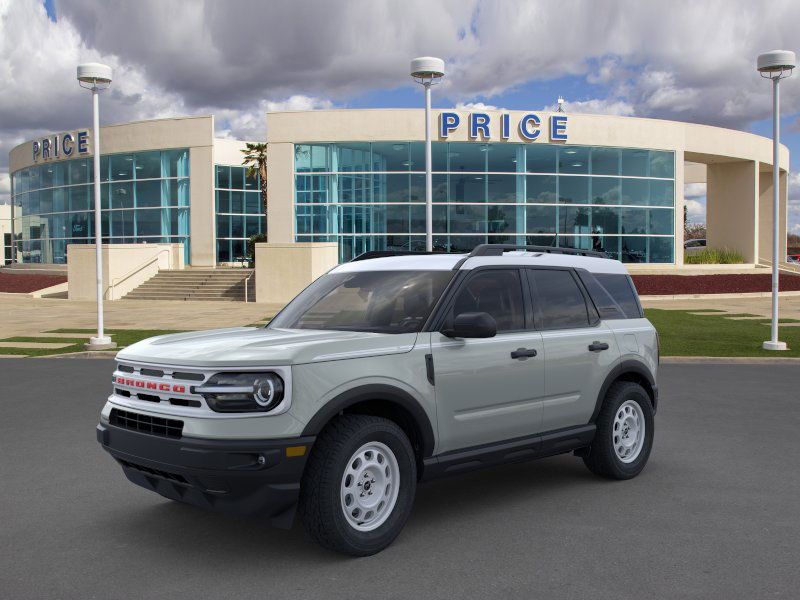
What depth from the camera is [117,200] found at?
49.4 metres

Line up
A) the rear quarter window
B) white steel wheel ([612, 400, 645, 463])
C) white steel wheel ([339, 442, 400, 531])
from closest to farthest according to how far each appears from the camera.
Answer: white steel wheel ([339, 442, 400, 531])
white steel wheel ([612, 400, 645, 463])
the rear quarter window

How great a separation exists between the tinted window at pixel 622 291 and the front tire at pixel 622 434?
0.67 m

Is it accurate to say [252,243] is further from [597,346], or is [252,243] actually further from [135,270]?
[597,346]

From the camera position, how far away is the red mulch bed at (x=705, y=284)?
119ft

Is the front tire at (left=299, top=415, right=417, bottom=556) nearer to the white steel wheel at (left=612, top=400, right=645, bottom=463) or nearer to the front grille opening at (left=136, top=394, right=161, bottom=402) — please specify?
the front grille opening at (left=136, top=394, right=161, bottom=402)

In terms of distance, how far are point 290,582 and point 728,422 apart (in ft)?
21.2

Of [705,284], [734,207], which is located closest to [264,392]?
[705,284]

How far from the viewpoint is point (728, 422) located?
Answer: 31.3 ft

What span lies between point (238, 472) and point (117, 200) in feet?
157

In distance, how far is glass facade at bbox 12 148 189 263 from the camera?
156 feet

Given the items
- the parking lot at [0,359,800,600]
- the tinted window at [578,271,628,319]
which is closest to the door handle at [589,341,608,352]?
the tinted window at [578,271,628,319]

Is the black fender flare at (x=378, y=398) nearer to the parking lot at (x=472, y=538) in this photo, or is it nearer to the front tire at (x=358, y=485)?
the front tire at (x=358, y=485)

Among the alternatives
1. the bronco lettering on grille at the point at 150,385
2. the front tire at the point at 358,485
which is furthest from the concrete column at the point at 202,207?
the front tire at the point at 358,485

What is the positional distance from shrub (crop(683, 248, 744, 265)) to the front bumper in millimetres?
47158
